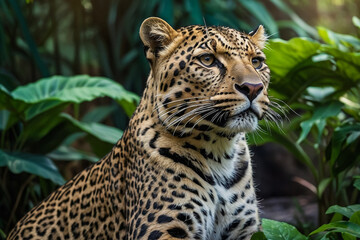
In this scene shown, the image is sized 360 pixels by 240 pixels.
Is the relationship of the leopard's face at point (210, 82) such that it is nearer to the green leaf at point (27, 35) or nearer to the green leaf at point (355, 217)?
the green leaf at point (355, 217)

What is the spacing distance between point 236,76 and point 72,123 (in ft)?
10.2

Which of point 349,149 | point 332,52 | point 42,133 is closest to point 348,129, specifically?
point 349,149

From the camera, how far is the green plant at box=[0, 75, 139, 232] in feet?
18.4

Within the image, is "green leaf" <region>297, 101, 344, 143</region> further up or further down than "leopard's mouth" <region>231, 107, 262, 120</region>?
further down

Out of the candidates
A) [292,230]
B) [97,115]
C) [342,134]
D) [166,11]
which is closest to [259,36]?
[292,230]

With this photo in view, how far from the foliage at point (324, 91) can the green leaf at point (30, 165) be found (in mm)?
1952

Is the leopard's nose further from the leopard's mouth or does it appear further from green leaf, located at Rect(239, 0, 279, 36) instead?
green leaf, located at Rect(239, 0, 279, 36)

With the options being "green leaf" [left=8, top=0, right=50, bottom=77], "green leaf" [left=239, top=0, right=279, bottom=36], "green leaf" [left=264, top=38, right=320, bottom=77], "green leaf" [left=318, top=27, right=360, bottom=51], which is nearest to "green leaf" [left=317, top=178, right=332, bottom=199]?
"green leaf" [left=264, top=38, right=320, bottom=77]

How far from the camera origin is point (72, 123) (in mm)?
6152

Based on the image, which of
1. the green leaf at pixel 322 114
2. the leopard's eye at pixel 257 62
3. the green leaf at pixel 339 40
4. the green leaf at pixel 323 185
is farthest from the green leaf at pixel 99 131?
the leopard's eye at pixel 257 62

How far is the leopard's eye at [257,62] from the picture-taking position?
3.71 meters

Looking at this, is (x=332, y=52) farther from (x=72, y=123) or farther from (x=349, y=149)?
(x=72, y=123)

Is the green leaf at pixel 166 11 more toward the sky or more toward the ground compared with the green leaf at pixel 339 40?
more toward the ground

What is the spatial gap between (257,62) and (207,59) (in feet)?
1.19
